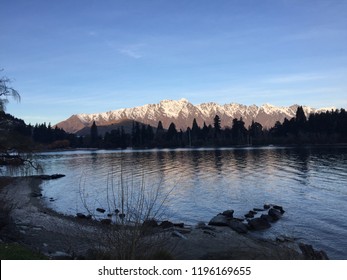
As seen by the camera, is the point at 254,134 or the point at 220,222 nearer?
the point at 220,222

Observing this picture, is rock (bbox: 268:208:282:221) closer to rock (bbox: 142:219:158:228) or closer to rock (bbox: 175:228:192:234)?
rock (bbox: 175:228:192:234)

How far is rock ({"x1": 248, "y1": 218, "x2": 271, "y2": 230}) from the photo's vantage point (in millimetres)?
24345

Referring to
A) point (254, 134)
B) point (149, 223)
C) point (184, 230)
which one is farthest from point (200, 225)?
point (254, 134)

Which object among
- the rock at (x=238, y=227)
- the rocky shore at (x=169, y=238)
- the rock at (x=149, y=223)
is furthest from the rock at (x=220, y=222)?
the rock at (x=149, y=223)

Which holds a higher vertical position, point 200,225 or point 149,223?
point 149,223

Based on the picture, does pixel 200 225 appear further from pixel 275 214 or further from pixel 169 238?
pixel 169 238

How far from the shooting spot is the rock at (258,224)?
24.3 m

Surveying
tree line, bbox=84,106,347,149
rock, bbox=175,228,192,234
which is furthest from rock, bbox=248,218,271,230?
tree line, bbox=84,106,347,149

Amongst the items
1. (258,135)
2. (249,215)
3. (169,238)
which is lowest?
(249,215)

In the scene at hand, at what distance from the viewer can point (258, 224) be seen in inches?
966

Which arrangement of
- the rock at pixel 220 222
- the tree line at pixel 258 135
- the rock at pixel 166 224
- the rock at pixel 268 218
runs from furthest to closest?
the tree line at pixel 258 135
the rock at pixel 268 218
the rock at pixel 220 222
the rock at pixel 166 224

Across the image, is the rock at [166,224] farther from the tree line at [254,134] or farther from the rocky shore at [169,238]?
the tree line at [254,134]
